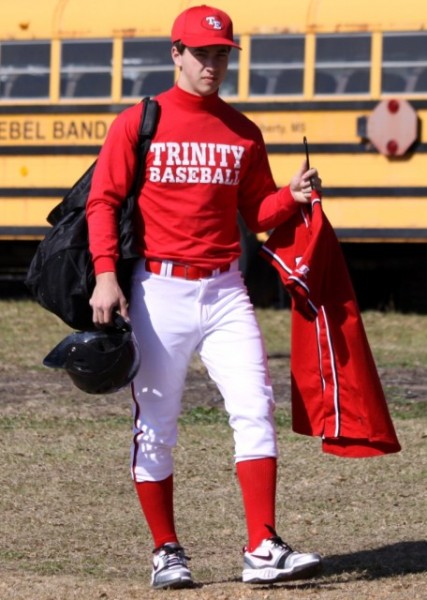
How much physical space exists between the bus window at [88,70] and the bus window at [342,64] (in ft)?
6.06

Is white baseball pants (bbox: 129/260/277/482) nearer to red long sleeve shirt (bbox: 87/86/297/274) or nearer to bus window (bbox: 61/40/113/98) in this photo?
red long sleeve shirt (bbox: 87/86/297/274)

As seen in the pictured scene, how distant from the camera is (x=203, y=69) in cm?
532

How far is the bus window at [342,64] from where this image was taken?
550 inches

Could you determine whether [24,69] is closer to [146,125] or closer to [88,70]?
[88,70]

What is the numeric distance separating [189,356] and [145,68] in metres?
9.40

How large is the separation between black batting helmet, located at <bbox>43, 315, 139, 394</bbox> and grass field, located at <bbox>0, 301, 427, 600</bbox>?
66cm

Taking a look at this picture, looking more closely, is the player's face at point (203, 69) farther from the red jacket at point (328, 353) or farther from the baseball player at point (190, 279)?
the red jacket at point (328, 353)

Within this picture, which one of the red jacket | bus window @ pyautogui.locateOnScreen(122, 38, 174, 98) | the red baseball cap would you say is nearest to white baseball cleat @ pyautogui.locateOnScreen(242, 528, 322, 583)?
the red jacket

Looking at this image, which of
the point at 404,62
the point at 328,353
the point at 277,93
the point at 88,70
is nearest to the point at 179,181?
the point at 328,353

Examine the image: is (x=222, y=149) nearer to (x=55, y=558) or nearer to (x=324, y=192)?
(x=55, y=558)

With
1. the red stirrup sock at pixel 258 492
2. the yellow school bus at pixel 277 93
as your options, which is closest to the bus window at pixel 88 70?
the yellow school bus at pixel 277 93

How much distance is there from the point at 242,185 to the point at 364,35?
8722mm

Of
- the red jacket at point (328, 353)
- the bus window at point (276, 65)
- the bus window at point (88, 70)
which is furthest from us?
the bus window at point (88, 70)

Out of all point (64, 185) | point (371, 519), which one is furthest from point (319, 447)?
point (64, 185)
